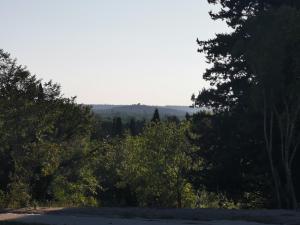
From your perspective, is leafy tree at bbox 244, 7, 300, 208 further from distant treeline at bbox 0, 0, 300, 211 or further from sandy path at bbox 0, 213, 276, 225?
sandy path at bbox 0, 213, 276, 225

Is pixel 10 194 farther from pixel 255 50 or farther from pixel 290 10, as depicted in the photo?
pixel 290 10

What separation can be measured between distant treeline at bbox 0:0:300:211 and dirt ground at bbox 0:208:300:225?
553 cm

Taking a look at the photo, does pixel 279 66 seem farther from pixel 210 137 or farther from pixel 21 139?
pixel 21 139

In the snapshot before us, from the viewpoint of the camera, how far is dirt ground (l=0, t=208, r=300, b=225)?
15547mm

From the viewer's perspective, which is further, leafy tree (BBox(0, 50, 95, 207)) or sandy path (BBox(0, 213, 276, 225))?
leafy tree (BBox(0, 50, 95, 207))

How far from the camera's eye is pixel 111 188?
6050cm

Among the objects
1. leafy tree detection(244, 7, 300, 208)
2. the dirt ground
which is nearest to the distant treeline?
leafy tree detection(244, 7, 300, 208)

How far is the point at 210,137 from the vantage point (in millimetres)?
31469

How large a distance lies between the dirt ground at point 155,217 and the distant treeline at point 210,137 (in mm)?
5535

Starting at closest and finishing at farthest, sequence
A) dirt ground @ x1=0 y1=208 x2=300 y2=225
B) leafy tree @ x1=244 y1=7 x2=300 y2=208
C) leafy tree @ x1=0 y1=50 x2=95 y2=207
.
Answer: dirt ground @ x1=0 y1=208 x2=300 y2=225, leafy tree @ x1=244 y1=7 x2=300 y2=208, leafy tree @ x1=0 y1=50 x2=95 y2=207

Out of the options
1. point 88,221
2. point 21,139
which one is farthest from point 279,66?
point 21,139

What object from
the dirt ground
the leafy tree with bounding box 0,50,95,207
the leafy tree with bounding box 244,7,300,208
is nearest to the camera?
the dirt ground

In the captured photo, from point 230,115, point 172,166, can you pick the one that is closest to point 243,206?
point 230,115

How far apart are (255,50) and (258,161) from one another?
8163mm
